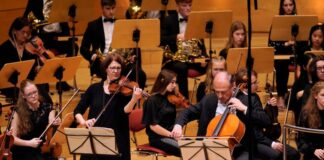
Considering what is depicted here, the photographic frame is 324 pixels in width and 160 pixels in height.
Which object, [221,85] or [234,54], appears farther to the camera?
[234,54]

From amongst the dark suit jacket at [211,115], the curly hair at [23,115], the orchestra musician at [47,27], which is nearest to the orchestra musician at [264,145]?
the dark suit jacket at [211,115]

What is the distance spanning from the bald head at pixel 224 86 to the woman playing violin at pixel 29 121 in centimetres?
138

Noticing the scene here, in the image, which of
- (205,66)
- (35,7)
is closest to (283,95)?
(205,66)

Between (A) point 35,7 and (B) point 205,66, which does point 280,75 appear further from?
(A) point 35,7

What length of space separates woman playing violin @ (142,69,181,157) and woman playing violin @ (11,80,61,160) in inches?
30.4

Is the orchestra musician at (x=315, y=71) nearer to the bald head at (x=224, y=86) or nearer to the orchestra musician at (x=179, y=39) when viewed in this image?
the bald head at (x=224, y=86)

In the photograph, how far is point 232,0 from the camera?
1241cm

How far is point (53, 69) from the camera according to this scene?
7.45 metres

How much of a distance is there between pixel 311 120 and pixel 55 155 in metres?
2.16

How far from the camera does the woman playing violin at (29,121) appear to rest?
6.73 metres

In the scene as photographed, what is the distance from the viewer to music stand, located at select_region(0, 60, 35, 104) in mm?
7246

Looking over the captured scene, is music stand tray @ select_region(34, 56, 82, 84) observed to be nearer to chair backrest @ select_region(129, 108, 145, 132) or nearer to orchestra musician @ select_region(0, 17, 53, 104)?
orchestra musician @ select_region(0, 17, 53, 104)

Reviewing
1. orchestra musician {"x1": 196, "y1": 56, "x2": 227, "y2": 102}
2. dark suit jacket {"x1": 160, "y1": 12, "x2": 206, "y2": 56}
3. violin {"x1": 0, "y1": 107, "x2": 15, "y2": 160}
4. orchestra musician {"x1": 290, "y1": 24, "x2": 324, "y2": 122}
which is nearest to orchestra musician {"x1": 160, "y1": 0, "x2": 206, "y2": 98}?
dark suit jacket {"x1": 160, "y1": 12, "x2": 206, "y2": 56}

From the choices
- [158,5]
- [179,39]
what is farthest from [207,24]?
[158,5]
